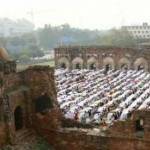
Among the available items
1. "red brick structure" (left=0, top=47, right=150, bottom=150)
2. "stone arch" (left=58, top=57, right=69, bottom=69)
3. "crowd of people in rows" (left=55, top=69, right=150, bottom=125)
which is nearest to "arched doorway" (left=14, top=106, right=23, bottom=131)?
"red brick structure" (left=0, top=47, right=150, bottom=150)

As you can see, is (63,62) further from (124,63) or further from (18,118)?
(18,118)

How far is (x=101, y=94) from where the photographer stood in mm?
29375

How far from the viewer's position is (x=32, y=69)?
53.5 ft

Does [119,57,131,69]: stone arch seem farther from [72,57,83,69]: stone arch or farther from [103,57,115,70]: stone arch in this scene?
[72,57,83,69]: stone arch

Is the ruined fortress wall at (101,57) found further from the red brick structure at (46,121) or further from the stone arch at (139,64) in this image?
the red brick structure at (46,121)

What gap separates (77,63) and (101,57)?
103 inches

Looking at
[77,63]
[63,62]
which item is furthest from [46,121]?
[63,62]

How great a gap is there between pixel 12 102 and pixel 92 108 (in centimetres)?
1004

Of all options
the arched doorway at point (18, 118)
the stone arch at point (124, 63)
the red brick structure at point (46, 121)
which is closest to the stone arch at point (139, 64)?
the stone arch at point (124, 63)

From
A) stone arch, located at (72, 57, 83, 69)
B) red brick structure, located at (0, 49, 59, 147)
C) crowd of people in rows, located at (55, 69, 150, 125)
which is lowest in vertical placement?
crowd of people in rows, located at (55, 69, 150, 125)

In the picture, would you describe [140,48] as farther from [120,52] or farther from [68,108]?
[68,108]

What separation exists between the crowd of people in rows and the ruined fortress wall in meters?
1.40

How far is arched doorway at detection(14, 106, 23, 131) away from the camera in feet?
52.6

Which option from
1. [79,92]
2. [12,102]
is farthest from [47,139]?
[79,92]
